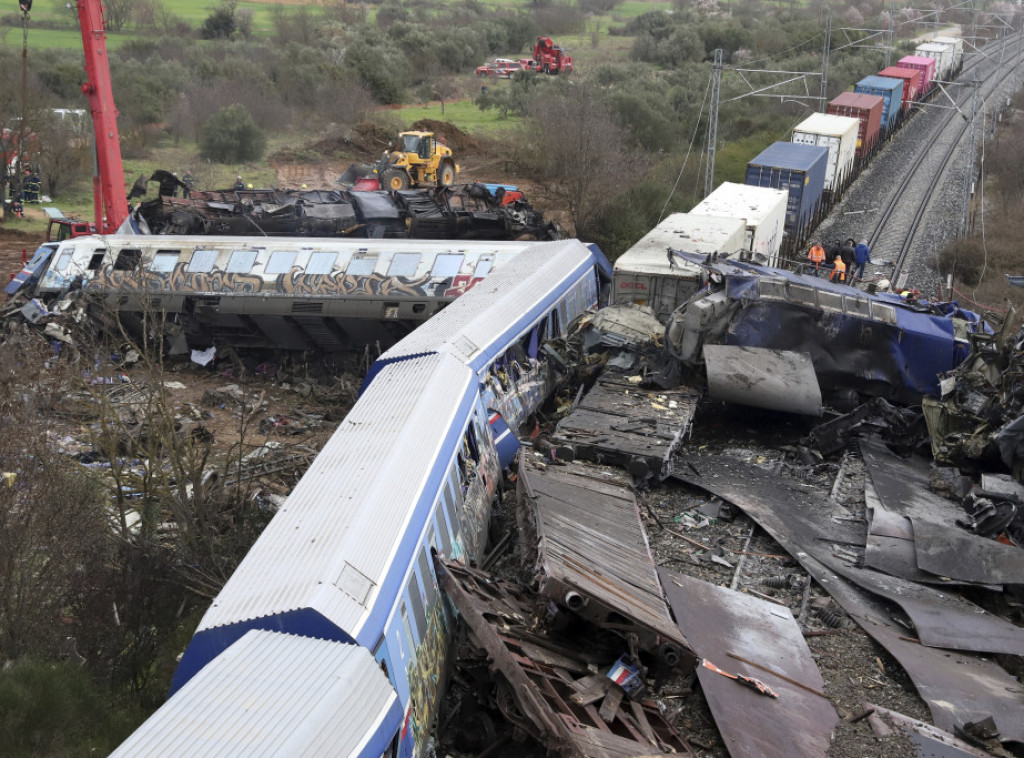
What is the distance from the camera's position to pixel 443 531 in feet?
33.9

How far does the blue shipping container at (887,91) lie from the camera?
1748 inches

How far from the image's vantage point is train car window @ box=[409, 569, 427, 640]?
871 cm

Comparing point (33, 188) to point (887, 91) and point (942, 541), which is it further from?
point (887, 91)

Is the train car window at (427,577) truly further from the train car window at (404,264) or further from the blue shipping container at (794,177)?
the blue shipping container at (794,177)

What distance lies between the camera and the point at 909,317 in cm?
1722

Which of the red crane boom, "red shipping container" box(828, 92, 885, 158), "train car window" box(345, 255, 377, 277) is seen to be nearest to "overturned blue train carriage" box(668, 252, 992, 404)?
"train car window" box(345, 255, 377, 277)

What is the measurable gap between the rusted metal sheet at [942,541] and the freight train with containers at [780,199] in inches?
272

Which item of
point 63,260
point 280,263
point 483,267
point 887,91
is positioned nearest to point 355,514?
point 483,267

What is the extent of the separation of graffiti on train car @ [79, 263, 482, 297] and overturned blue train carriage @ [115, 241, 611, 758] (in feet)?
18.7

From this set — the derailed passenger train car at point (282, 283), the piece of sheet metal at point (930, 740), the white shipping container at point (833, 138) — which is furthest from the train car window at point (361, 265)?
the white shipping container at point (833, 138)

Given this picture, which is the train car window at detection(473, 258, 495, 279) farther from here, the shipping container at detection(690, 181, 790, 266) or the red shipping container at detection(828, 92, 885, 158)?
the red shipping container at detection(828, 92, 885, 158)

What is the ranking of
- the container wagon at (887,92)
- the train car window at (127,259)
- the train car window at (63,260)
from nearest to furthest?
1. the train car window at (127,259)
2. the train car window at (63,260)
3. the container wagon at (887,92)

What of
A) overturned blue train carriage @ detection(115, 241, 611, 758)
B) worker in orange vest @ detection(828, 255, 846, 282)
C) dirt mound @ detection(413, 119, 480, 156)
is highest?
overturned blue train carriage @ detection(115, 241, 611, 758)

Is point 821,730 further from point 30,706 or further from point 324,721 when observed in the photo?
point 30,706
